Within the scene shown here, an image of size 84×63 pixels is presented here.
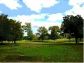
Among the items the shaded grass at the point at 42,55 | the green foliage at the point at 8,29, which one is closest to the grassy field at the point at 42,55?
the shaded grass at the point at 42,55

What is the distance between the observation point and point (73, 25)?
63.5 metres

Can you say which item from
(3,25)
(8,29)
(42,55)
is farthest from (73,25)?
(42,55)

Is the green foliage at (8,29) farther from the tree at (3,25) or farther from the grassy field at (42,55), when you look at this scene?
the grassy field at (42,55)

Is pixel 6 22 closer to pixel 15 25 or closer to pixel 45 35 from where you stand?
pixel 15 25

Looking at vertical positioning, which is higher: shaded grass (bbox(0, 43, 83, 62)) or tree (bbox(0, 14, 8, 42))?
tree (bbox(0, 14, 8, 42))

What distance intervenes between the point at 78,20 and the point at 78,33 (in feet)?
11.4

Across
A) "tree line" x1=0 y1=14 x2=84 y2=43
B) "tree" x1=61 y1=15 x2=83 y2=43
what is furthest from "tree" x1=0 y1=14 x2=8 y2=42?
"tree" x1=61 y1=15 x2=83 y2=43

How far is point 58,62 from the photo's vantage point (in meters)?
17.4

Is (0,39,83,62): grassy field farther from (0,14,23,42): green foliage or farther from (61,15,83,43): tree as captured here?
(61,15,83,43): tree

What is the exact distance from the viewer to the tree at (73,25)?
60.9 meters

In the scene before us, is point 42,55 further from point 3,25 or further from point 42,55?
point 3,25

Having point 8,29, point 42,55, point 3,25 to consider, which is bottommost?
point 42,55

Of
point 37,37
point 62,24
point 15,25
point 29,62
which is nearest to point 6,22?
point 15,25

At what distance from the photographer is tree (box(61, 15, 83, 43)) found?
60.9 metres
